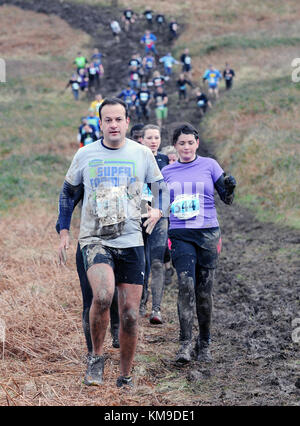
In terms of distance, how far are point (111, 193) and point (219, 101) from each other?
21699mm

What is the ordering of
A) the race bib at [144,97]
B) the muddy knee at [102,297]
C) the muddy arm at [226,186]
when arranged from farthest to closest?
the race bib at [144,97] → the muddy arm at [226,186] → the muddy knee at [102,297]

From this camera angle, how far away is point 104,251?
454cm

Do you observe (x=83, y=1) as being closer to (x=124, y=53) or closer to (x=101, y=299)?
(x=124, y=53)

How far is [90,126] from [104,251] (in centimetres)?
1540

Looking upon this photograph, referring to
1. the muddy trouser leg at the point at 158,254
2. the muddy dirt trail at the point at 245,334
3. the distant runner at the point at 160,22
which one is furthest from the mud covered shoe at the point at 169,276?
the distant runner at the point at 160,22

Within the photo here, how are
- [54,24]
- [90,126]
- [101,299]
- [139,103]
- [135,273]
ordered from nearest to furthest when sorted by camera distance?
[101,299], [135,273], [90,126], [139,103], [54,24]

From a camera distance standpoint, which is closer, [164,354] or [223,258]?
[164,354]

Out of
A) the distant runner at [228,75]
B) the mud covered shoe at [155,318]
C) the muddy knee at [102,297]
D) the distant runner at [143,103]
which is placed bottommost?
the mud covered shoe at [155,318]

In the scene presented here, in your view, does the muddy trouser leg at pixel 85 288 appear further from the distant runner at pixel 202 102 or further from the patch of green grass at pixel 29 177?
the distant runner at pixel 202 102

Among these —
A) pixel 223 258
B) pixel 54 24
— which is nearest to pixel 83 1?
pixel 54 24

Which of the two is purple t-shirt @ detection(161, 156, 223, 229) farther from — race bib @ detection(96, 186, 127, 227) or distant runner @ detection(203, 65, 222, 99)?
distant runner @ detection(203, 65, 222, 99)

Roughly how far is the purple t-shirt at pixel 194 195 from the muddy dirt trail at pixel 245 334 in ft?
4.27

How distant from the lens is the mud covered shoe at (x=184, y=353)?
18.0 feet

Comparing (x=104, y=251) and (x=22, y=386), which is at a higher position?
(x=104, y=251)
